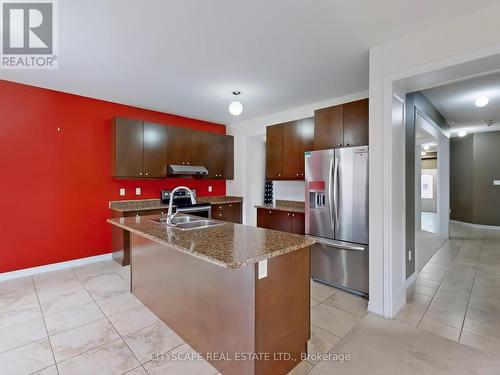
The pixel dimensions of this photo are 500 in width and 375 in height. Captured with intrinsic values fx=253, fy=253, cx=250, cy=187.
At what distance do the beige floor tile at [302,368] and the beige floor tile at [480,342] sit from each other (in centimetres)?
136

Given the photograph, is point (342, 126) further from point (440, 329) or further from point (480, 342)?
point (480, 342)

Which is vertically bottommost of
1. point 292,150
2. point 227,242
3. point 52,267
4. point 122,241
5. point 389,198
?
point 52,267

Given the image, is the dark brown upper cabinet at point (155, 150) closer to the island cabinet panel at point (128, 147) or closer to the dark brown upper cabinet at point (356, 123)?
the island cabinet panel at point (128, 147)

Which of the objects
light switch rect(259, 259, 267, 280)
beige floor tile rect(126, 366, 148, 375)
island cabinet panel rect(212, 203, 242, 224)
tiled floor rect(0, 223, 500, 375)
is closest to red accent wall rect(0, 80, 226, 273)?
tiled floor rect(0, 223, 500, 375)

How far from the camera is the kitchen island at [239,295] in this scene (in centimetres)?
154

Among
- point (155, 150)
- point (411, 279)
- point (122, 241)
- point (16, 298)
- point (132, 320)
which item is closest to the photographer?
point (132, 320)

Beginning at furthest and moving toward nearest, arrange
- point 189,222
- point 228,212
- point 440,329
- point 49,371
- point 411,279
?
point 228,212, point 411,279, point 189,222, point 440,329, point 49,371

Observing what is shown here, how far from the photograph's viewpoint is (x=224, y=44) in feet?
8.26

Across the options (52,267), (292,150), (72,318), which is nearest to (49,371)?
(72,318)

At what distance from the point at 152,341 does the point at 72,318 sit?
963 millimetres

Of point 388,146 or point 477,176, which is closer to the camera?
point 388,146

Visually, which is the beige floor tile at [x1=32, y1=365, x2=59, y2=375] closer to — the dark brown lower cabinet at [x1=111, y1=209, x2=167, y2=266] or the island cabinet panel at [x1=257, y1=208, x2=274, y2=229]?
the dark brown lower cabinet at [x1=111, y1=209, x2=167, y2=266]

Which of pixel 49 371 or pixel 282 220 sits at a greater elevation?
pixel 282 220

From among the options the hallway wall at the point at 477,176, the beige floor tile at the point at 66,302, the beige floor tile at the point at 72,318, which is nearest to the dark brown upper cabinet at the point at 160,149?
the beige floor tile at the point at 66,302
